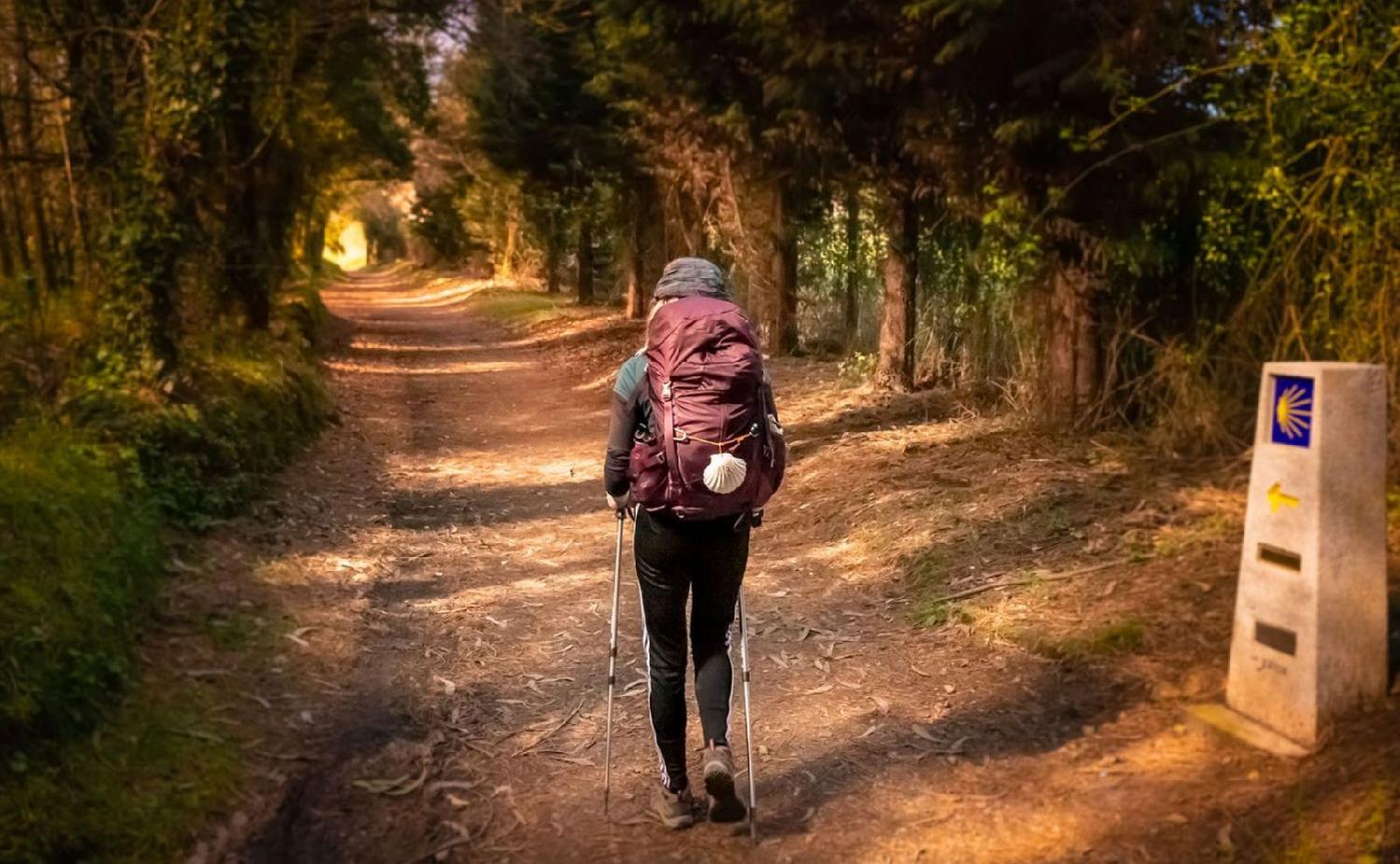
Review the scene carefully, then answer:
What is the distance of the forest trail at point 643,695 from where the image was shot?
4.41 metres

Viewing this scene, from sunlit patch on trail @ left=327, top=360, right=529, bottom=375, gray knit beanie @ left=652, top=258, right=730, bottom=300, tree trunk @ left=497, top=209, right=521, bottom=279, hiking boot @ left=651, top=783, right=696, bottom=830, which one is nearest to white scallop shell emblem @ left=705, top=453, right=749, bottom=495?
gray knit beanie @ left=652, top=258, right=730, bottom=300

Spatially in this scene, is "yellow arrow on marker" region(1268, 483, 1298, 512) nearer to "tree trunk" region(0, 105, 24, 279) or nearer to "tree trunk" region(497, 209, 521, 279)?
"tree trunk" region(0, 105, 24, 279)

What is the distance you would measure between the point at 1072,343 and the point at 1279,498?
4699 millimetres

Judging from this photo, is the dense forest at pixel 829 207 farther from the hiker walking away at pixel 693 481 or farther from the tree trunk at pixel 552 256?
the tree trunk at pixel 552 256

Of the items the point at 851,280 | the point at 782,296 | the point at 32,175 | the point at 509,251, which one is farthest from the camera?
the point at 509,251

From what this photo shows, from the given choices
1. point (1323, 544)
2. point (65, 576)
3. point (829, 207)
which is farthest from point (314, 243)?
point (1323, 544)

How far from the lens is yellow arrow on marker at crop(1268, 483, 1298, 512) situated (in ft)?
14.5

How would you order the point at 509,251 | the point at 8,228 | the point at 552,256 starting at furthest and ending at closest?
the point at 509,251
the point at 552,256
the point at 8,228

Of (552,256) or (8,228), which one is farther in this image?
(552,256)

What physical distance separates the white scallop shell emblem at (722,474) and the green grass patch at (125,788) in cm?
239

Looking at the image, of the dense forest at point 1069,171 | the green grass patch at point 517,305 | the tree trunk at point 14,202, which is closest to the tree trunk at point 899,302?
the dense forest at point 1069,171

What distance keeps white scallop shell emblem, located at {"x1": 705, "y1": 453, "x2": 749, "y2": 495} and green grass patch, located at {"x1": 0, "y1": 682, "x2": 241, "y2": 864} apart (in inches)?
94.3

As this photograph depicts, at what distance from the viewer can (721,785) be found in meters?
4.33

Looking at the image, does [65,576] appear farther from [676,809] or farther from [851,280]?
[851,280]
